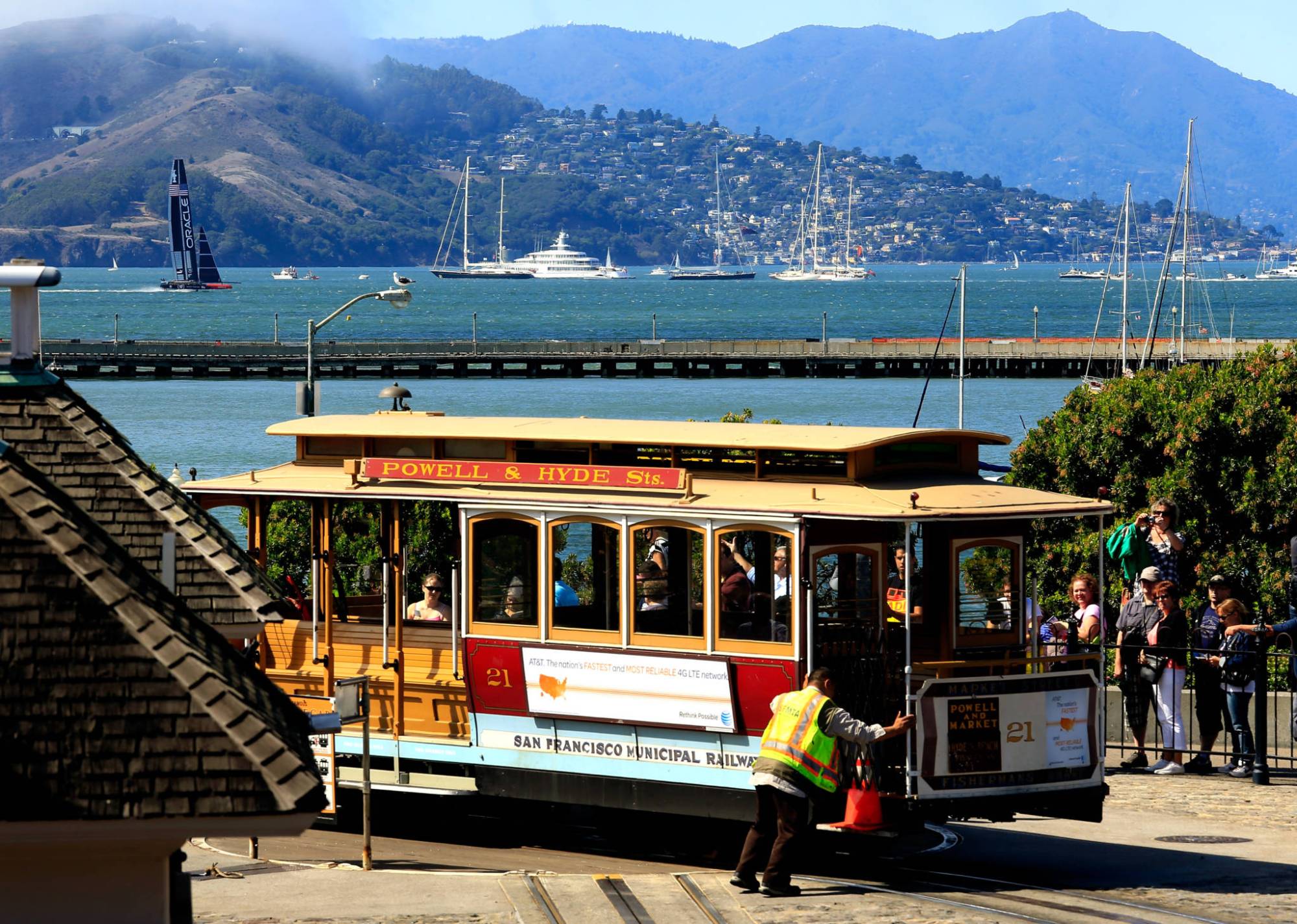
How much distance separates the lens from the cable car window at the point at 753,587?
567 inches

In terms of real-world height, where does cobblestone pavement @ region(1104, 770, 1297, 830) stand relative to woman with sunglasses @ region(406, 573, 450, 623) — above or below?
below

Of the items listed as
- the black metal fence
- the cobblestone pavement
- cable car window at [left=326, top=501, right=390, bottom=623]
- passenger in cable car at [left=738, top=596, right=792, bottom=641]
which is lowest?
the cobblestone pavement

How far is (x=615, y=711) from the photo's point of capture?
15.0m

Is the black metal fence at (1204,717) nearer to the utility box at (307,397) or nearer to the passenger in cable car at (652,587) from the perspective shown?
the passenger in cable car at (652,587)

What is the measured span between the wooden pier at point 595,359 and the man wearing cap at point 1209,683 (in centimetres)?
8555

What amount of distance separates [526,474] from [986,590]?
3.73 metres

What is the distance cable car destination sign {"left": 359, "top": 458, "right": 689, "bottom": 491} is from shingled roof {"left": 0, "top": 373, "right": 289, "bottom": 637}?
9.92ft

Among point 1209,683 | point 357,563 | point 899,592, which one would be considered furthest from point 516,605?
point 1209,683

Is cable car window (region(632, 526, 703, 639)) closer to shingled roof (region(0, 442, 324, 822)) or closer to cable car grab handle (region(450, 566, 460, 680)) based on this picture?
cable car grab handle (region(450, 566, 460, 680))

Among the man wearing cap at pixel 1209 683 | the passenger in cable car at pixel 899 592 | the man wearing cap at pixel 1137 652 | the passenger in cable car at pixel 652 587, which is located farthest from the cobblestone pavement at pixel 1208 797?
the passenger in cable car at pixel 652 587

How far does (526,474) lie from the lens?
15547 millimetres

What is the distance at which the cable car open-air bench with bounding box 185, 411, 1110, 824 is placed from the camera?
14.1 m

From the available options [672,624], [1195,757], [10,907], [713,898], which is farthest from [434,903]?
[1195,757]

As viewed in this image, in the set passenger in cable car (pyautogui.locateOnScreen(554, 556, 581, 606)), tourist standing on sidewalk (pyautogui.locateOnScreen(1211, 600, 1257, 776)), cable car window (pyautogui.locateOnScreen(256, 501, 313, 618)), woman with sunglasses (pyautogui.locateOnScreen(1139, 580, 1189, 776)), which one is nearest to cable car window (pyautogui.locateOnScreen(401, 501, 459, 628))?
passenger in cable car (pyautogui.locateOnScreen(554, 556, 581, 606))
